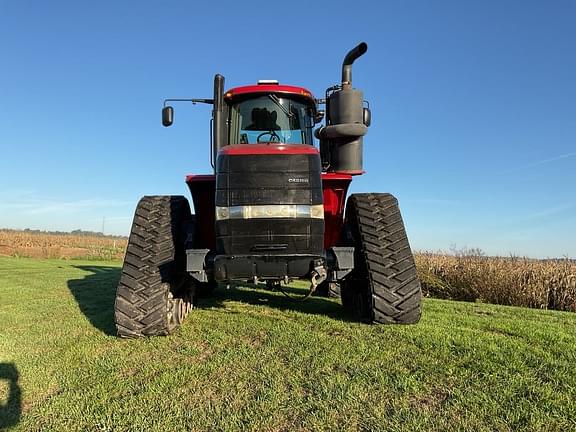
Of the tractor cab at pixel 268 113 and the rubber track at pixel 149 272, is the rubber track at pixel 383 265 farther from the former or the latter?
the rubber track at pixel 149 272

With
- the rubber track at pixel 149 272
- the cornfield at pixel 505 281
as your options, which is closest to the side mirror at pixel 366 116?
the rubber track at pixel 149 272

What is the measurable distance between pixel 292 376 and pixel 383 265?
186 centimetres

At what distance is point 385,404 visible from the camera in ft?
8.96

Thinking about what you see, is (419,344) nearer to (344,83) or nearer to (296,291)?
(344,83)

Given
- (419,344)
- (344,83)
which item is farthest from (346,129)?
(419,344)

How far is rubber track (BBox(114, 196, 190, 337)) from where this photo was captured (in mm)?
4414

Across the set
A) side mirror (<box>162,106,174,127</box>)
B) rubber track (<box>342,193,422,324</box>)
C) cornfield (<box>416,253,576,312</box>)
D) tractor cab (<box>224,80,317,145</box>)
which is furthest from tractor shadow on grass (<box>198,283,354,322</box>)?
cornfield (<box>416,253,576,312</box>)

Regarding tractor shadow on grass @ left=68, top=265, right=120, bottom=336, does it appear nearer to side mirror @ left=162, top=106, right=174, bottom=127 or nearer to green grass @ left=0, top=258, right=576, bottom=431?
green grass @ left=0, top=258, right=576, bottom=431

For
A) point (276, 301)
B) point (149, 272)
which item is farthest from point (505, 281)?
point (149, 272)

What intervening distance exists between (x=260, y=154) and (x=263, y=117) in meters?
1.33

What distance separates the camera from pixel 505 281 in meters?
11.2

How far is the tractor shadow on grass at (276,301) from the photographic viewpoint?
588cm

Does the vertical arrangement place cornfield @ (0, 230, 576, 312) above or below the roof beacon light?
below

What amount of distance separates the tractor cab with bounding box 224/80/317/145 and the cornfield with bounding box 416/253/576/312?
8174 millimetres
